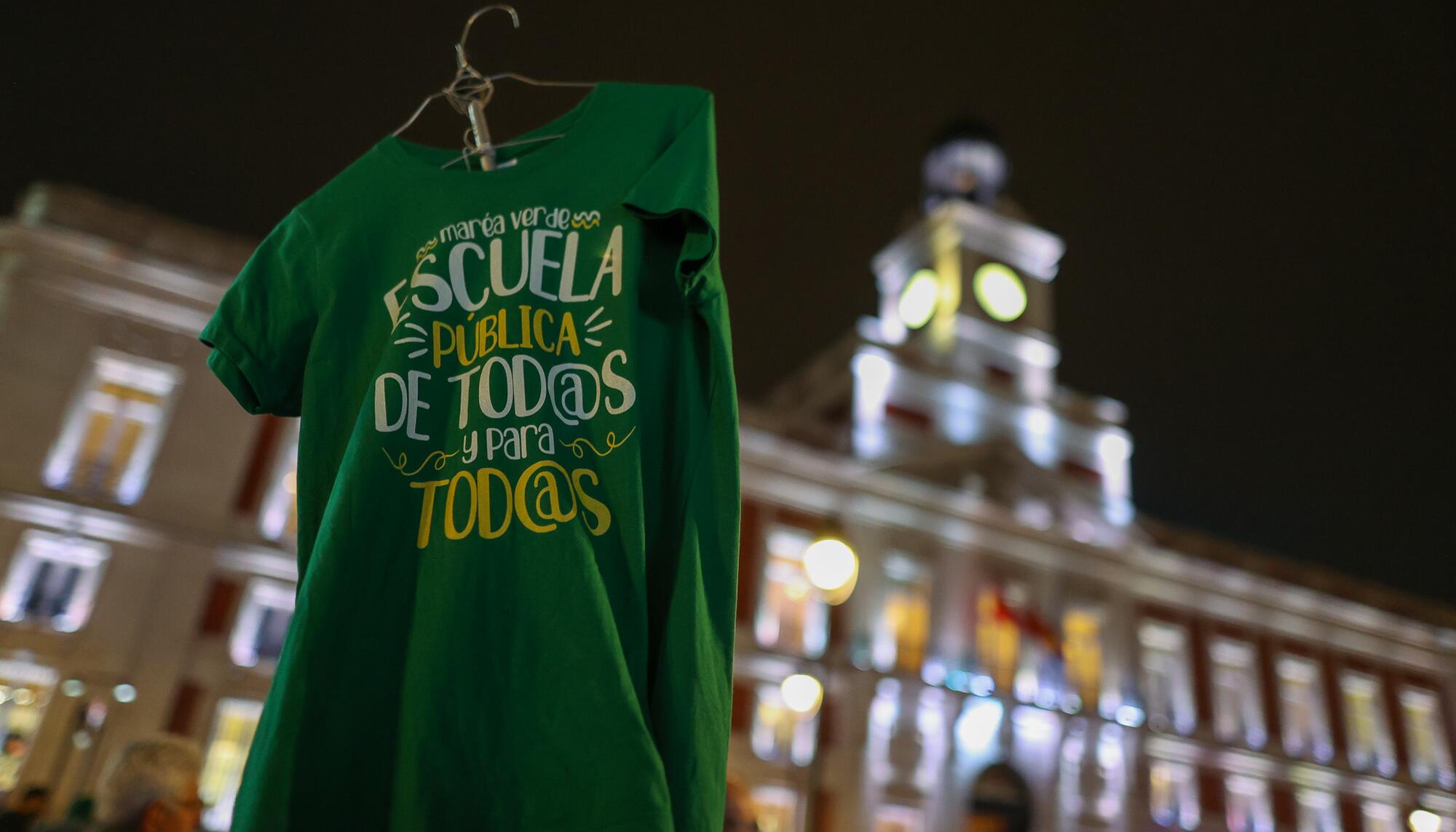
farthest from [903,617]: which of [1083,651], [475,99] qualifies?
[475,99]

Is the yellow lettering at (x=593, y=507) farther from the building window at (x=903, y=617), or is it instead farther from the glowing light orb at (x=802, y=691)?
the building window at (x=903, y=617)

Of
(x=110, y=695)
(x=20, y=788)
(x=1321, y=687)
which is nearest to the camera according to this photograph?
(x=20, y=788)

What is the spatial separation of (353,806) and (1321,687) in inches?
1156

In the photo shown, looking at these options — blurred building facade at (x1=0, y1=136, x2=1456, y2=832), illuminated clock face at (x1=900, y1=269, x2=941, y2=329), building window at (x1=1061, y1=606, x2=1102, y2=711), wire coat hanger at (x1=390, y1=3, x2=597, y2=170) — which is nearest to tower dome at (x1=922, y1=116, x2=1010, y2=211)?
blurred building facade at (x1=0, y1=136, x2=1456, y2=832)

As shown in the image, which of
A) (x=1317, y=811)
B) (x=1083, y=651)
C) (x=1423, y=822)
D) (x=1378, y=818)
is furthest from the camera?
(x=1378, y=818)

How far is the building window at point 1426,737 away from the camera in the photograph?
26922 millimetres

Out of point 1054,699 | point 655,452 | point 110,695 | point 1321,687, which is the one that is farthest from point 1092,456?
point 655,452

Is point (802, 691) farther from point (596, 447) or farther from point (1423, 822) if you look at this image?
point (1423, 822)

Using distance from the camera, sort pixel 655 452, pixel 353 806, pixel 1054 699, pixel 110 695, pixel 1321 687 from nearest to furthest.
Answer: pixel 353 806
pixel 655 452
pixel 110 695
pixel 1054 699
pixel 1321 687

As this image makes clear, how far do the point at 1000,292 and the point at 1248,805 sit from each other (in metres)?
12.9

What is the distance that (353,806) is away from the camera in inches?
61.9

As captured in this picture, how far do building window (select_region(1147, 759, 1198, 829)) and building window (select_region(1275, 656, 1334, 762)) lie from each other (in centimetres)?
373

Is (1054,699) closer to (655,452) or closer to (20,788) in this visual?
(20,788)

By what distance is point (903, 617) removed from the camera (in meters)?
21.1
